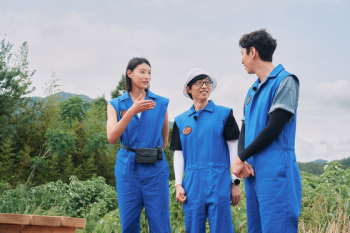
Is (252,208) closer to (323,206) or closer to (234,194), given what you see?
(234,194)

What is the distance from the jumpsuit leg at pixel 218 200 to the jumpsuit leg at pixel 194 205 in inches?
1.9

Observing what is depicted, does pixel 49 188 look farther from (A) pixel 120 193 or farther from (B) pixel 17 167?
(A) pixel 120 193

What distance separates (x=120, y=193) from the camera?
8.61 ft

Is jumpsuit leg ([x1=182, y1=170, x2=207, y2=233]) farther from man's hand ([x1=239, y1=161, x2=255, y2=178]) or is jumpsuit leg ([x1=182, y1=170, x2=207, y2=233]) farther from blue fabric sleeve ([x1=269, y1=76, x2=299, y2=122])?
blue fabric sleeve ([x1=269, y1=76, x2=299, y2=122])

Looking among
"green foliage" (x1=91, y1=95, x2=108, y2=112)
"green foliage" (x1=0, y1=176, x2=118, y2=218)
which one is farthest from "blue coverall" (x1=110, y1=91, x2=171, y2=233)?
"green foliage" (x1=91, y1=95, x2=108, y2=112)

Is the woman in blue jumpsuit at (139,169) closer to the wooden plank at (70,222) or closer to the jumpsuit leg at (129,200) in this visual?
the jumpsuit leg at (129,200)

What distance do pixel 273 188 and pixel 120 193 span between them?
131 cm

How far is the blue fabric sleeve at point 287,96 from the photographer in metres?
1.86

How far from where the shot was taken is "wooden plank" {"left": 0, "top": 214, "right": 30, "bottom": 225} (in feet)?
5.34

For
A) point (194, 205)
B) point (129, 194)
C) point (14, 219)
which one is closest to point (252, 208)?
point (194, 205)

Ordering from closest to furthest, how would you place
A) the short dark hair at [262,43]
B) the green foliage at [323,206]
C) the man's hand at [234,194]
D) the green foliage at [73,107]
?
the short dark hair at [262,43], the man's hand at [234,194], the green foliage at [323,206], the green foliage at [73,107]

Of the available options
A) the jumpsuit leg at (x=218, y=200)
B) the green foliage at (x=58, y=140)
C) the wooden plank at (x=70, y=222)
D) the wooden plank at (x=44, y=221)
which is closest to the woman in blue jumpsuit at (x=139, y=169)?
the jumpsuit leg at (x=218, y=200)

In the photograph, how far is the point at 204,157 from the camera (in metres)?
2.48

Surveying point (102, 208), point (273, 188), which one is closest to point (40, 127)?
point (102, 208)
